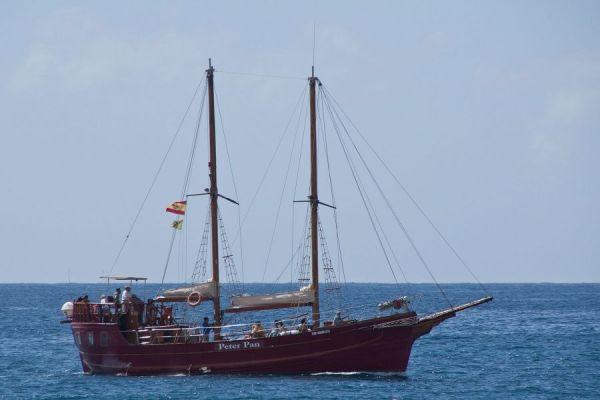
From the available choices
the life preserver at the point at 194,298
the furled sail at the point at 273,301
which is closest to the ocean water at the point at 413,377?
the furled sail at the point at 273,301

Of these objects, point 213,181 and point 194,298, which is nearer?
point 194,298

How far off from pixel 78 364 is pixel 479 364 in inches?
A: 936

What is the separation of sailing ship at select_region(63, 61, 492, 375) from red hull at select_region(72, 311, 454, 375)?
49 millimetres

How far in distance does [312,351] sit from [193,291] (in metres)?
7.75

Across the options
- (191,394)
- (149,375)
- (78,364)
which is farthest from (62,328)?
(191,394)

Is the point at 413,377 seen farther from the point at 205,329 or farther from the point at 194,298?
the point at 194,298

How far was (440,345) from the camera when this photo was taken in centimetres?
8275

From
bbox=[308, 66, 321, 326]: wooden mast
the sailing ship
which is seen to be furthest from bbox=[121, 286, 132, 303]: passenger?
bbox=[308, 66, 321, 326]: wooden mast

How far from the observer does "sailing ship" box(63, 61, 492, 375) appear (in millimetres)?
57750

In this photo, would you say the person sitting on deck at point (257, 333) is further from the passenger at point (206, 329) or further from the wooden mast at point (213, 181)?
the wooden mast at point (213, 181)

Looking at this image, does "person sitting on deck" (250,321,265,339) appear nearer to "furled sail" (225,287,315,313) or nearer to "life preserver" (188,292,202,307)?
"furled sail" (225,287,315,313)

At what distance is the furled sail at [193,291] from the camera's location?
6153cm

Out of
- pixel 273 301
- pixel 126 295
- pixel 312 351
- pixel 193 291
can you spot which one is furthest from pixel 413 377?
pixel 126 295

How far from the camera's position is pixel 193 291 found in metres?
61.7
